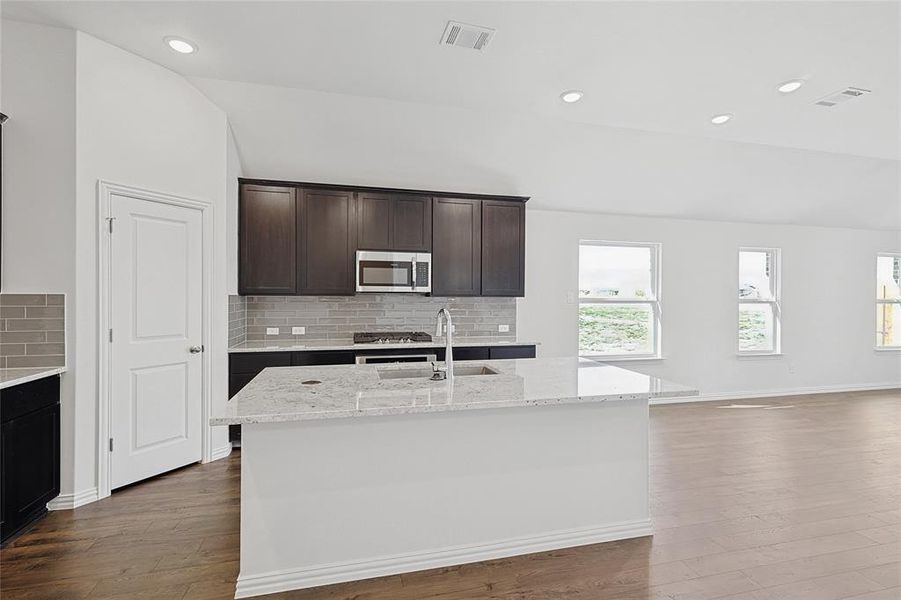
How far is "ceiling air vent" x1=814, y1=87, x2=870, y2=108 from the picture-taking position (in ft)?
11.9

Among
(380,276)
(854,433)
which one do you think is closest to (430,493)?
(380,276)

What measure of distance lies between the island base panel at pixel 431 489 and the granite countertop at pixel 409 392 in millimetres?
128

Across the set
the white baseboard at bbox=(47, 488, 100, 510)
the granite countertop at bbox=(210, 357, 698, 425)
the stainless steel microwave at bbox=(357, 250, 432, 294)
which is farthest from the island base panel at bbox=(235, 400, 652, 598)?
the stainless steel microwave at bbox=(357, 250, 432, 294)

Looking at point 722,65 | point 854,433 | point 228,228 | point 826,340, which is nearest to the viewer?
point 722,65

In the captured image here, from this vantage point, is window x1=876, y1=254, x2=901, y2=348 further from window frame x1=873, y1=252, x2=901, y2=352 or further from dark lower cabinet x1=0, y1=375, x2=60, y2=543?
dark lower cabinet x1=0, y1=375, x2=60, y2=543

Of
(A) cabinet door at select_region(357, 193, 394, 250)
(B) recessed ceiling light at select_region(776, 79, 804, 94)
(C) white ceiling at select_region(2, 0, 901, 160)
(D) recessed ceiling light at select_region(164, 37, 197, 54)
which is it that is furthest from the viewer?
(A) cabinet door at select_region(357, 193, 394, 250)

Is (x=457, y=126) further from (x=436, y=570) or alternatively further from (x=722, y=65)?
(x=436, y=570)

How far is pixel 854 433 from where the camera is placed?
15.6ft

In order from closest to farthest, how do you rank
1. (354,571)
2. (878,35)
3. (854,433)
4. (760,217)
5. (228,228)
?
(354,571) < (878,35) < (228,228) < (854,433) < (760,217)

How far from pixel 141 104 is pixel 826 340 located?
8.49 metres

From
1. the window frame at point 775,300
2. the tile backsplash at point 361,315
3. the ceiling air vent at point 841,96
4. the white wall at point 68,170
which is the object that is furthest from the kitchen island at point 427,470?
the window frame at point 775,300

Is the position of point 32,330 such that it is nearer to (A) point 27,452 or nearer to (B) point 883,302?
(A) point 27,452

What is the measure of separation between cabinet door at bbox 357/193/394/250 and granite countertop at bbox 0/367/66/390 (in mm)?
2611

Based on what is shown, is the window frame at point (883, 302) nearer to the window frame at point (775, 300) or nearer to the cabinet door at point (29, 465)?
the window frame at point (775, 300)
